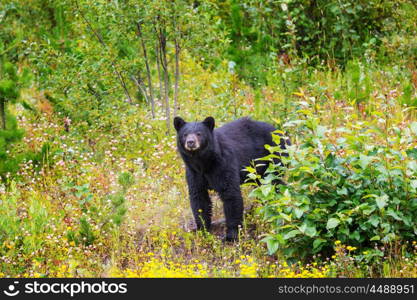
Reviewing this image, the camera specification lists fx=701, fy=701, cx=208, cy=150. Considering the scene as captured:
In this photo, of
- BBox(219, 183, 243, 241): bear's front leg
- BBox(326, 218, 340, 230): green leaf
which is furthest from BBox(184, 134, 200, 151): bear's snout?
BBox(326, 218, 340, 230): green leaf

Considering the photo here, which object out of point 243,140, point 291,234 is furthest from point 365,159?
point 243,140

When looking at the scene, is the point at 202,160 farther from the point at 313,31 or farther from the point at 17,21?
the point at 17,21

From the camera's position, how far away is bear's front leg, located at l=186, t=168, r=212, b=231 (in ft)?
21.7

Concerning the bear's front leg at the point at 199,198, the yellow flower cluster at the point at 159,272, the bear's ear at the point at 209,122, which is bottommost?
the yellow flower cluster at the point at 159,272

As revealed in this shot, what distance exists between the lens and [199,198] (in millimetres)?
6633

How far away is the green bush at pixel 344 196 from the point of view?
5.31 metres

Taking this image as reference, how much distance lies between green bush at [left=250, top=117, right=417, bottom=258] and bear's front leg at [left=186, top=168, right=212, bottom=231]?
3.55ft

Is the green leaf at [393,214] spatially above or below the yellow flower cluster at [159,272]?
above

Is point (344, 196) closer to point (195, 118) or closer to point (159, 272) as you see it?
point (159, 272)

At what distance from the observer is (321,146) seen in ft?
17.9

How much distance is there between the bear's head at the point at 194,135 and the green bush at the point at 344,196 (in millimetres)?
901

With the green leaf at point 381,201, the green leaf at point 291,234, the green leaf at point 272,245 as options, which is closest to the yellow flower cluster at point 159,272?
the green leaf at point 272,245

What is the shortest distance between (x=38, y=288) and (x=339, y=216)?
226 centimetres

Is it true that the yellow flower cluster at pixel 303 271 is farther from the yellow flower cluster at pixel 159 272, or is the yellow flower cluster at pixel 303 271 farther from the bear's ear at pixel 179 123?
the bear's ear at pixel 179 123
